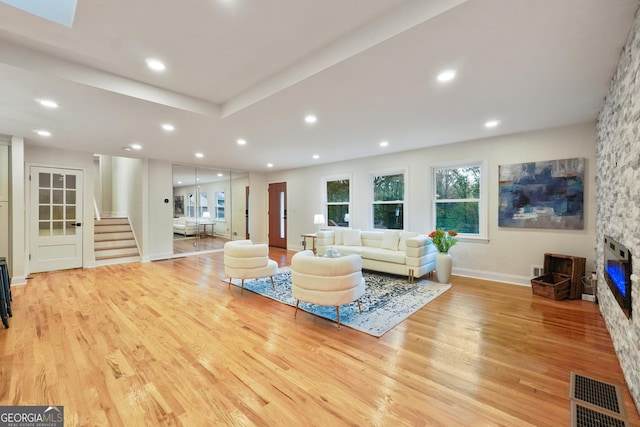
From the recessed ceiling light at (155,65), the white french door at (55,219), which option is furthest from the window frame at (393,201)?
the white french door at (55,219)

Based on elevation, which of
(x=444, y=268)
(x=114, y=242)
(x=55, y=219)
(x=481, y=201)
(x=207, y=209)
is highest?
(x=481, y=201)

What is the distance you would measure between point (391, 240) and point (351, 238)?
37.1 inches

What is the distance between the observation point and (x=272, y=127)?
3.89m

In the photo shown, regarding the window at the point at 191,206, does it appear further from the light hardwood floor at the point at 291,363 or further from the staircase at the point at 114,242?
the light hardwood floor at the point at 291,363

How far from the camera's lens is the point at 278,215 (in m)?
8.49

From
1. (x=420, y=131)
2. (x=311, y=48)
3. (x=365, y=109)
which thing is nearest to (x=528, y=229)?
(x=420, y=131)

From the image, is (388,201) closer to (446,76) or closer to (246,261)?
(246,261)

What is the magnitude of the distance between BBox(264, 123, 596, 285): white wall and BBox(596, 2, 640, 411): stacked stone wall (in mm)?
1139

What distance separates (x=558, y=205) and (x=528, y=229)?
520 millimetres

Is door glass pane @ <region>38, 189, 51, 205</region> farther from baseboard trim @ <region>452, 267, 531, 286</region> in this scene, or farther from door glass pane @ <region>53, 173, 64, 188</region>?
baseboard trim @ <region>452, 267, 531, 286</region>

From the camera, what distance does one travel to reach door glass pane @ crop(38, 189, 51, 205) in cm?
513

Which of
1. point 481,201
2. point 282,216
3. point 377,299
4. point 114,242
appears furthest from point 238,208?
point 481,201

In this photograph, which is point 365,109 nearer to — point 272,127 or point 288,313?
point 272,127

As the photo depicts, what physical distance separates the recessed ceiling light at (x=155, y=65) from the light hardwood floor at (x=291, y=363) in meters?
2.60
